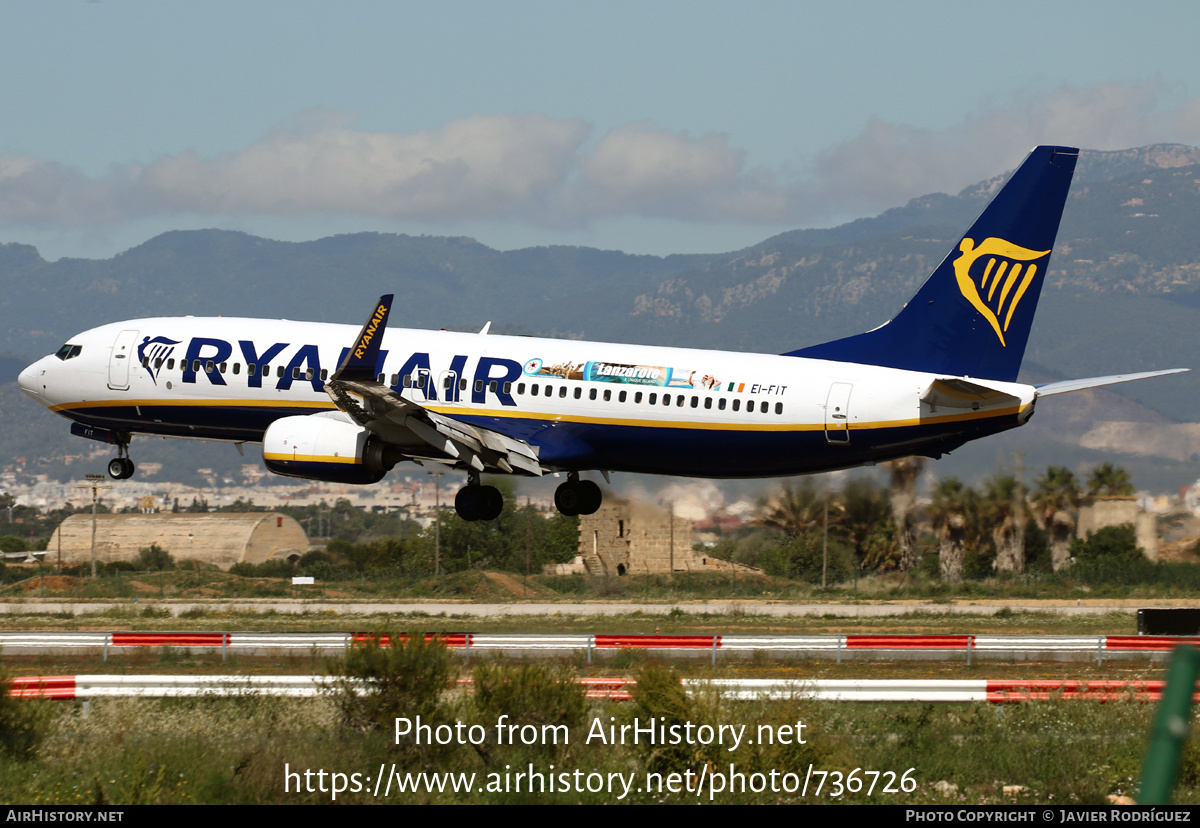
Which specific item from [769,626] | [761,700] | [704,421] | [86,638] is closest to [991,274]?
[704,421]

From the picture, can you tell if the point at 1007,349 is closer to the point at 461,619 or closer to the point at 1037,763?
the point at 1037,763

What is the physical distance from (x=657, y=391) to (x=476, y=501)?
22.1ft

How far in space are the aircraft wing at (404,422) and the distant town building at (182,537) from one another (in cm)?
5875

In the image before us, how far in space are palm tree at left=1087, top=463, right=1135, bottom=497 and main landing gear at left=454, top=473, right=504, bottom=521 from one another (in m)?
35.4

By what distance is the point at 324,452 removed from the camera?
39.2m

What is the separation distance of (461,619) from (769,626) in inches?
465

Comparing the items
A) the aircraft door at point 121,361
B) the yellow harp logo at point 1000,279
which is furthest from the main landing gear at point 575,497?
the aircraft door at point 121,361

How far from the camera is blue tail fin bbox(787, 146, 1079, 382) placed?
125ft

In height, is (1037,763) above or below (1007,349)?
below

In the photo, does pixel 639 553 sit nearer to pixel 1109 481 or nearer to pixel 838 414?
pixel 1109 481

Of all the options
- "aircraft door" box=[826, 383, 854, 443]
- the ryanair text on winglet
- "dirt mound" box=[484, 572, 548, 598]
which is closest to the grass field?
"aircraft door" box=[826, 383, 854, 443]

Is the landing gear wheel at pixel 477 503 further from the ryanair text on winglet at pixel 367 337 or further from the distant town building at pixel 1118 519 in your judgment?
the distant town building at pixel 1118 519

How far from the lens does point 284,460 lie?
3912cm

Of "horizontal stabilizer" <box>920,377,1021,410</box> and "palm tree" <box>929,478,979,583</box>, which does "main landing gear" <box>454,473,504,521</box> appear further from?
A: "palm tree" <box>929,478,979,583</box>
